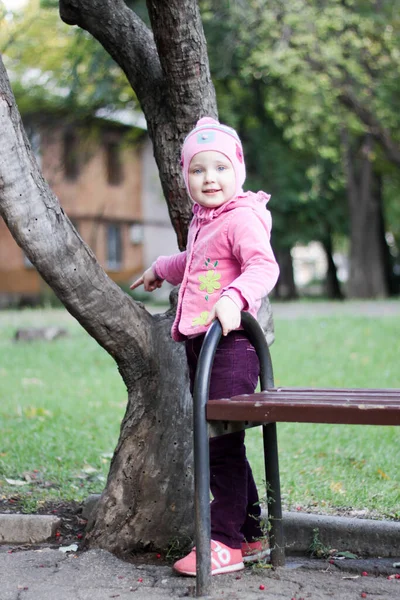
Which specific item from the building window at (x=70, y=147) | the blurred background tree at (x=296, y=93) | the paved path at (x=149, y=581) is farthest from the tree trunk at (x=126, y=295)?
the building window at (x=70, y=147)

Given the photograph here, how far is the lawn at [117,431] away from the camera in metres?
4.40

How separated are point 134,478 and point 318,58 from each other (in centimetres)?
1763

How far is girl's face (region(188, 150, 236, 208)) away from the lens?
3133 mm

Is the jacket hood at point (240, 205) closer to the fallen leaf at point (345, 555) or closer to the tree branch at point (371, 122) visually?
the fallen leaf at point (345, 555)

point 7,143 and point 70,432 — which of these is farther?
point 70,432

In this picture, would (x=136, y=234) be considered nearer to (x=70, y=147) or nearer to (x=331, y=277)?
(x=331, y=277)

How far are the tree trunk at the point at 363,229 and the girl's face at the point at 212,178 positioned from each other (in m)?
20.7

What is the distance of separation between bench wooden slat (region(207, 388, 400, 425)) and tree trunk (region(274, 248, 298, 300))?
930 inches

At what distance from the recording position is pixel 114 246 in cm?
3384

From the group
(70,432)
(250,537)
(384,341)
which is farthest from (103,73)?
(250,537)

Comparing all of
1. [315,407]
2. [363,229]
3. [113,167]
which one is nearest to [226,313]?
[315,407]

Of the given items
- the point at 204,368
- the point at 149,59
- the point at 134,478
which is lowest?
the point at 134,478

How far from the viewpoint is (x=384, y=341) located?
11.4 metres

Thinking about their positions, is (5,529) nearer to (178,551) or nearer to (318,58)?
(178,551)
